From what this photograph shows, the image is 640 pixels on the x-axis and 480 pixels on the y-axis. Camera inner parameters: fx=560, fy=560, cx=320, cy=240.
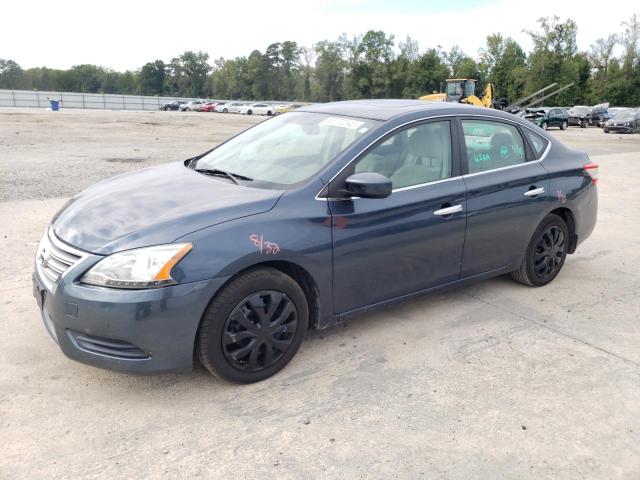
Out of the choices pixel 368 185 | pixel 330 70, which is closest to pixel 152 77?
pixel 330 70

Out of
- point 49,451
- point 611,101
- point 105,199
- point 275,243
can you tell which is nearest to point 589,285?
Answer: point 275,243

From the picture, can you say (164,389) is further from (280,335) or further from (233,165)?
(233,165)

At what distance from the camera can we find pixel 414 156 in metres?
3.92

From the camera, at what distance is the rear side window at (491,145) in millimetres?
4242

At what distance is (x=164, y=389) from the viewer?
321cm

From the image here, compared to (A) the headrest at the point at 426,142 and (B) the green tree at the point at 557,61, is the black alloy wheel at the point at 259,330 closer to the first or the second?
(A) the headrest at the point at 426,142

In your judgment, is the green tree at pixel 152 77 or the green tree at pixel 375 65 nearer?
the green tree at pixel 375 65

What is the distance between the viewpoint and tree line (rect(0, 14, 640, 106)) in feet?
222

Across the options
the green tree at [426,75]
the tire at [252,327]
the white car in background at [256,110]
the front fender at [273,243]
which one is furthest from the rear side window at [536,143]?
the green tree at [426,75]

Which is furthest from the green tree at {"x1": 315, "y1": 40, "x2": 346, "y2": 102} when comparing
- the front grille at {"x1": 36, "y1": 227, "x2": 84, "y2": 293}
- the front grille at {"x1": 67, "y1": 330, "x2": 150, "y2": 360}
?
the front grille at {"x1": 67, "y1": 330, "x2": 150, "y2": 360}

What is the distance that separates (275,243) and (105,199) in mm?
1166

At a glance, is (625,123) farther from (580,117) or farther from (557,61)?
(557,61)

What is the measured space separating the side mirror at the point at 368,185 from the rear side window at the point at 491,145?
1.12 metres

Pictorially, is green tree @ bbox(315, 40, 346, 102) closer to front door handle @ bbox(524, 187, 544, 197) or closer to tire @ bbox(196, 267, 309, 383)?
front door handle @ bbox(524, 187, 544, 197)
